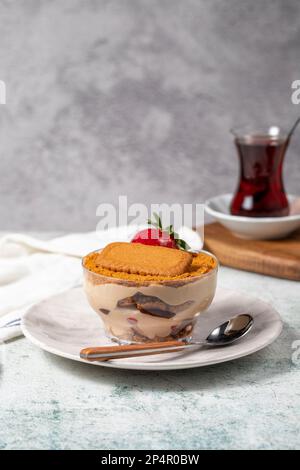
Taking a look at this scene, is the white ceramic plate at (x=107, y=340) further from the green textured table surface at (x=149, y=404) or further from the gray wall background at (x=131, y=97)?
the gray wall background at (x=131, y=97)

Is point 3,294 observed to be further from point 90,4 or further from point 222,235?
point 90,4

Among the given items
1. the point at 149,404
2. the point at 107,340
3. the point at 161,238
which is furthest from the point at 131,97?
the point at 149,404

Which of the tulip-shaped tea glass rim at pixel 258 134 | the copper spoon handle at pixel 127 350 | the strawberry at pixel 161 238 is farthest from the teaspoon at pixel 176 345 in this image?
the tulip-shaped tea glass rim at pixel 258 134

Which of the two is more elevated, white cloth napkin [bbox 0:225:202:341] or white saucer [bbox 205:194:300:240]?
white saucer [bbox 205:194:300:240]

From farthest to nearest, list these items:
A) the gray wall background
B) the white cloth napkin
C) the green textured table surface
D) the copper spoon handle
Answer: the gray wall background → the white cloth napkin → the copper spoon handle → the green textured table surface

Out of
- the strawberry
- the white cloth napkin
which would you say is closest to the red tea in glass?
the white cloth napkin

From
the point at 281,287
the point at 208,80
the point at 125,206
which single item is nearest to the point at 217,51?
the point at 208,80

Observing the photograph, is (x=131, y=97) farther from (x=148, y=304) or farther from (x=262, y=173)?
(x=148, y=304)

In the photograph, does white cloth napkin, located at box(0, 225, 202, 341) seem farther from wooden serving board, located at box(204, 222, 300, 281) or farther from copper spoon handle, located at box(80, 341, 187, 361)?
copper spoon handle, located at box(80, 341, 187, 361)

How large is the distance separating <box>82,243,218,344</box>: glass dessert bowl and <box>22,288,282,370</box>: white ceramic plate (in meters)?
0.06

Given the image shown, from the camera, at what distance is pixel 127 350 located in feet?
3.65

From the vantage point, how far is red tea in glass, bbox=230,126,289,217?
76.4 inches

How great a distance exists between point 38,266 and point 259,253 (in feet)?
1.84

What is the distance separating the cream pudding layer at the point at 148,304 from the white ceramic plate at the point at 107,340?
0.19 ft
